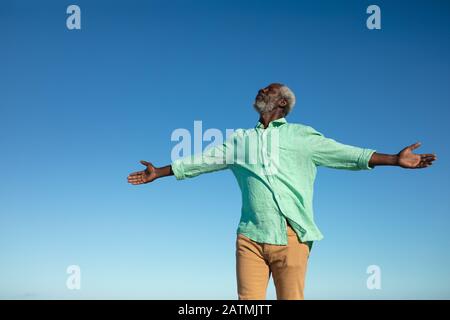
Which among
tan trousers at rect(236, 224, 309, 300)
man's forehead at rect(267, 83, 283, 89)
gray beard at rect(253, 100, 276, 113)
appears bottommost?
tan trousers at rect(236, 224, 309, 300)

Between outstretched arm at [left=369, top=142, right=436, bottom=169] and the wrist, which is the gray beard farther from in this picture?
the wrist

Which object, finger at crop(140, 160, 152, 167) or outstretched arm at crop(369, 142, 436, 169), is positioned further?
finger at crop(140, 160, 152, 167)

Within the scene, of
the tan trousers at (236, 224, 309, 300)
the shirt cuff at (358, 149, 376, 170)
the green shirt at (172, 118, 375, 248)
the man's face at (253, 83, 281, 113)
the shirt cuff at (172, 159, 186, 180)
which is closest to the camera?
the tan trousers at (236, 224, 309, 300)

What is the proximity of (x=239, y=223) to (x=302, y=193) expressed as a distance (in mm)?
808

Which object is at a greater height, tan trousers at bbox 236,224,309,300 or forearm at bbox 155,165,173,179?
forearm at bbox 155,165,173,179

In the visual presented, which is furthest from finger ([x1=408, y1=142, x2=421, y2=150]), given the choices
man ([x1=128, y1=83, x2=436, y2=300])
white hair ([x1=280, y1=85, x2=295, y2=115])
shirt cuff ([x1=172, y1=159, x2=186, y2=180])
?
shirt cuff ([x1=172, y1=159, x2=186, y2=180])

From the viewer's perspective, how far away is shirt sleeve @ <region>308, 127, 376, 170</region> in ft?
24.4

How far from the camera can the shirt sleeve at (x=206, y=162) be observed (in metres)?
7.87

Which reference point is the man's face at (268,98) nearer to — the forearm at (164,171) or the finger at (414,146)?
the forearm at (164,171)

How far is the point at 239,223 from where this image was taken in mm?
7574
